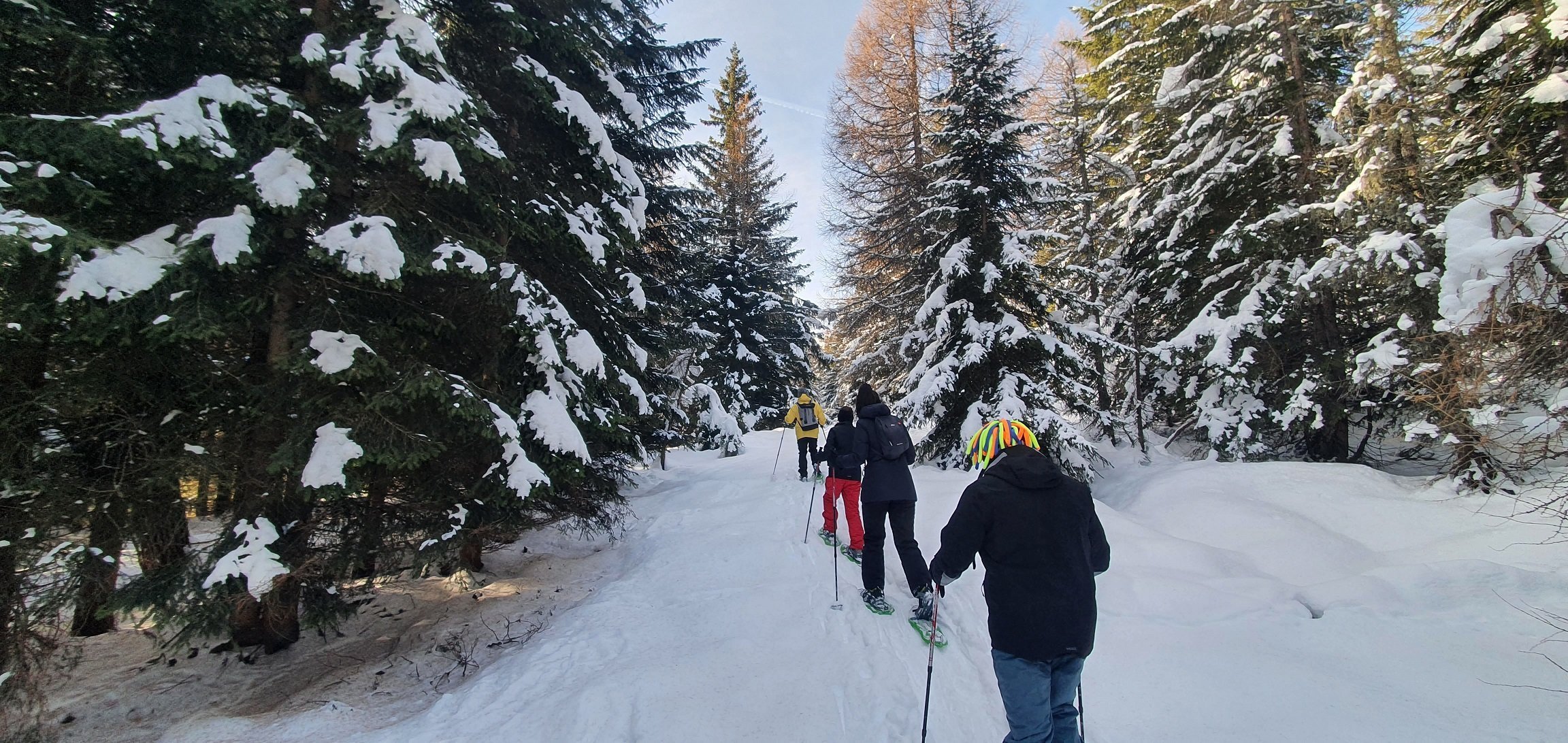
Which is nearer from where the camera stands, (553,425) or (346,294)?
(346,294)

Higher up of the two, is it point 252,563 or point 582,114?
point 582,114

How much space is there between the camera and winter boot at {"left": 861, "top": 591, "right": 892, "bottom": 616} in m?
5.68

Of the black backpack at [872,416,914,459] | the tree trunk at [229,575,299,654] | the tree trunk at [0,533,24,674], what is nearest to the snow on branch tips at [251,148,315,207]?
the tree trunk at [0,533,24,674]

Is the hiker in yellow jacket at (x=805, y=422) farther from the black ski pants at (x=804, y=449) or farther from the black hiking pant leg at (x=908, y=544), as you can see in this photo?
the black hiking pant leg at (x=908, y=544)

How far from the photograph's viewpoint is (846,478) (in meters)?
7.12

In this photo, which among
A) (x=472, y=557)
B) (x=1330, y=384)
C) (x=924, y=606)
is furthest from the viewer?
(x=1330, y=384)

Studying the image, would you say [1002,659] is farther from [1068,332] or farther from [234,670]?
[1068,332]

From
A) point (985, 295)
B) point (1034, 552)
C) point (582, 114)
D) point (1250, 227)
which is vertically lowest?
point (1034, 552)

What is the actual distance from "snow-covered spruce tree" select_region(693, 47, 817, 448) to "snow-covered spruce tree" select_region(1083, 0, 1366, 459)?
11327mm

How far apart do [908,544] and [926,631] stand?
2.65 feet

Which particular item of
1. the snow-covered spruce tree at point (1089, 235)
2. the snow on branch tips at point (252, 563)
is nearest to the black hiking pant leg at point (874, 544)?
the snow on branch tips at point (252, 563)

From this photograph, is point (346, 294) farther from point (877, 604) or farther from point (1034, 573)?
point (1034, 573)

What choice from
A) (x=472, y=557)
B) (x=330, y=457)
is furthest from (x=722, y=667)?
(x=472, y=557)

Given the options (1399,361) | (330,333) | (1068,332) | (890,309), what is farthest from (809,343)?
(330,333)
